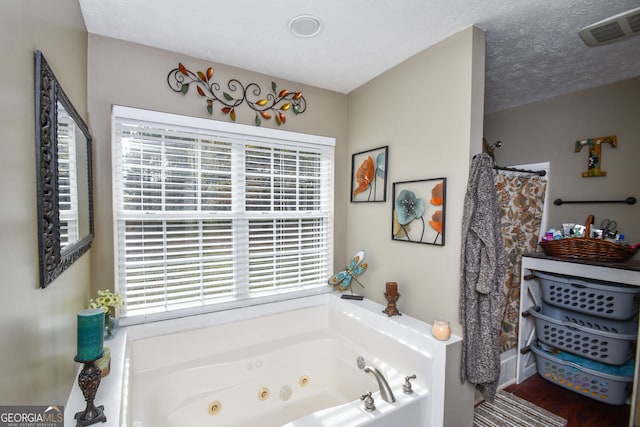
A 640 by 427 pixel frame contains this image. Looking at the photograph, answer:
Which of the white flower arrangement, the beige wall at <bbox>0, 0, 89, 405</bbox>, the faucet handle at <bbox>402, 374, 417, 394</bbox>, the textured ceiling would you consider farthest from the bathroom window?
the faucet handle at <bbox>402, 374, 417, 394</bbox>

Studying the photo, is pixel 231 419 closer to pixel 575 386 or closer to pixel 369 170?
pixel 369 170

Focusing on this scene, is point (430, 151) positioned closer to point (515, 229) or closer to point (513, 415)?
point (515, 229)

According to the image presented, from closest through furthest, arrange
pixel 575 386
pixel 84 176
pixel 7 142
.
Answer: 1. pixel 7 142
2. pixel 84 176
3. pixel 575 386

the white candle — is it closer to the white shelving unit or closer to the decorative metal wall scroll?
the white shelving unit

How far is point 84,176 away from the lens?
5.32 ft

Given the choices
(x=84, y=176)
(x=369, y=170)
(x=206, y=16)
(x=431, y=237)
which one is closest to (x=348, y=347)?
(x=431, y=237)

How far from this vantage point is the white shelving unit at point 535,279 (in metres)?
1.99

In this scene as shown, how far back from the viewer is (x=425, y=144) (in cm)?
215

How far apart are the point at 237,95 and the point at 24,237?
190 centimetres

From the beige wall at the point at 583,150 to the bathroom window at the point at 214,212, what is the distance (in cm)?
210

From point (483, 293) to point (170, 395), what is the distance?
2.17m

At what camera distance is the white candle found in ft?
6.09

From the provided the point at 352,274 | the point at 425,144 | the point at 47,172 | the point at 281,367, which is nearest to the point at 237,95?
the point at 425,144

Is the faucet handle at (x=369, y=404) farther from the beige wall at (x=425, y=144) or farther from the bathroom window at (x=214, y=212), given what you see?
the bathroom window at (x=214, y=212)
